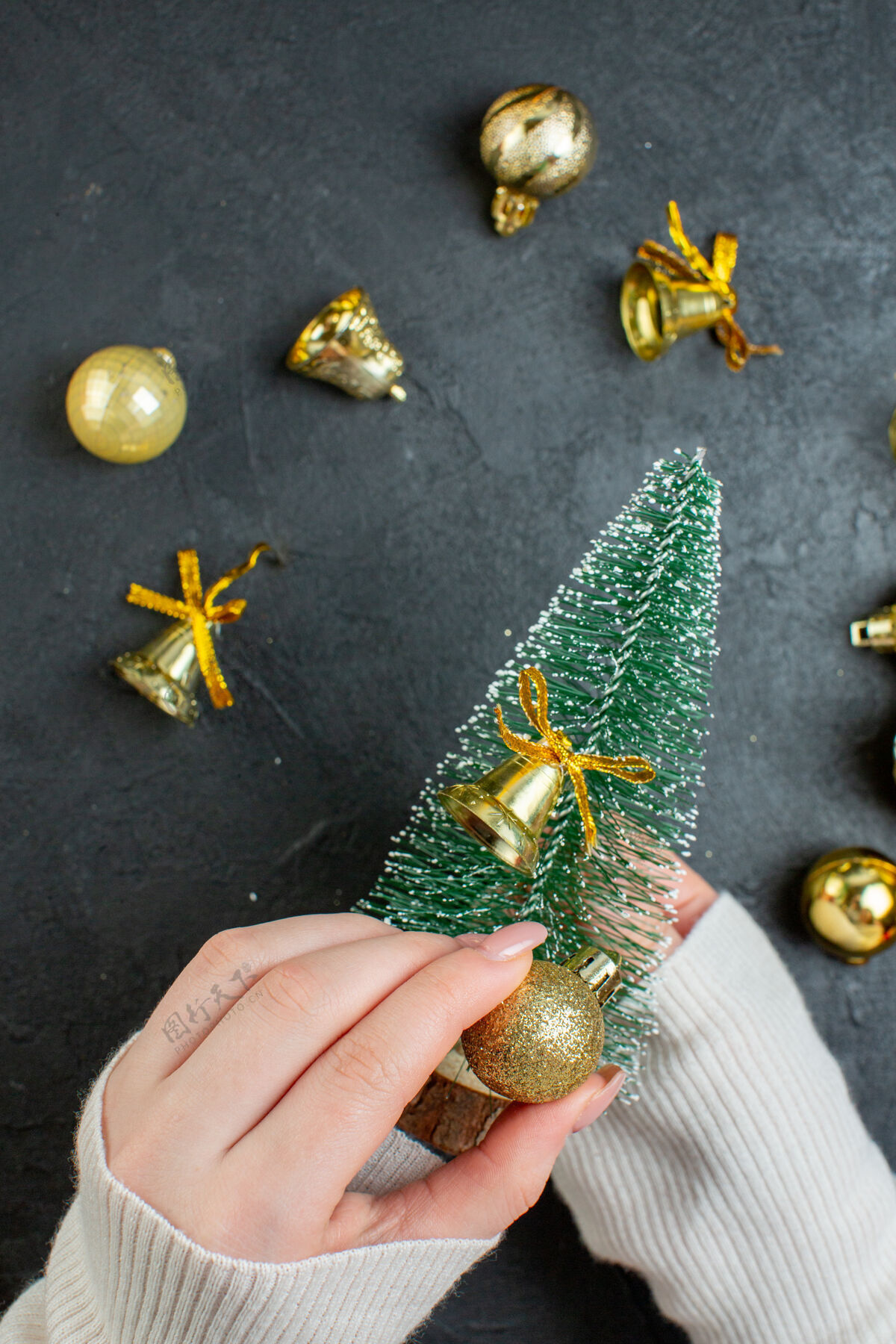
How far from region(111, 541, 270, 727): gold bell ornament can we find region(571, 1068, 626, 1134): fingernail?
51 cm

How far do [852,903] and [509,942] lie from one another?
0.55 m

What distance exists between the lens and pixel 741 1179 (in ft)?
2.89

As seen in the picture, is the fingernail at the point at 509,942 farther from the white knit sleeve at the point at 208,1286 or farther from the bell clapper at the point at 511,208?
the bell clapper at the point at 511,208

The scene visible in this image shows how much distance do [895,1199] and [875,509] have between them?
743 mm

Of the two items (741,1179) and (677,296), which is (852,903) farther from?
(677,296)

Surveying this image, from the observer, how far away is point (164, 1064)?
1.88ft

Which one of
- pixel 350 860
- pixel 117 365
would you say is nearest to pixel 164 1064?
pixel 350 860

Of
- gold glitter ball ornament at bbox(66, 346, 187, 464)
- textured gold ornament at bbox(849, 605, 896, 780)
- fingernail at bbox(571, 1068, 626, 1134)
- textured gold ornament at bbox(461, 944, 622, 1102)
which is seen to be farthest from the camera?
textured gold ornament at bbox(849, 605, 896, 780)

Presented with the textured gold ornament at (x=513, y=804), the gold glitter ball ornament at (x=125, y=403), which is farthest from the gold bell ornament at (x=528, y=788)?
the gold glitter ball ornament at (x=125, y=403)

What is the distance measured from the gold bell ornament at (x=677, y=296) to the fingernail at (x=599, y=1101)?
722mm

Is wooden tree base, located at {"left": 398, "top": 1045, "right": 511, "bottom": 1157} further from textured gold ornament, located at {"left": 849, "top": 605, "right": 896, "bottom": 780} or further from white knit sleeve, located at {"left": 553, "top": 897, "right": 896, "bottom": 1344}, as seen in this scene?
textured gold ornament, located at {"left": 849, "top": 605, "right": 896, "bottom": 780}

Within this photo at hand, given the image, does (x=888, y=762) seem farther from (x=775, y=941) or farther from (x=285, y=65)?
(x=285, y=65)

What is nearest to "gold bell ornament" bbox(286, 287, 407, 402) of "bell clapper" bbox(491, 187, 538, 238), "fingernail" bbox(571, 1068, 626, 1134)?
"bell clapper" bbox(491, 187, 538, 238)

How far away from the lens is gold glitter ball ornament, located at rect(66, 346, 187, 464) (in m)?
0.85
